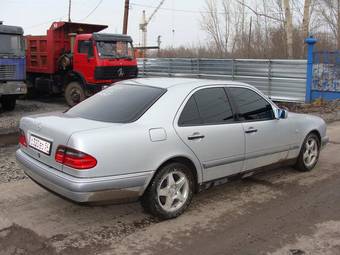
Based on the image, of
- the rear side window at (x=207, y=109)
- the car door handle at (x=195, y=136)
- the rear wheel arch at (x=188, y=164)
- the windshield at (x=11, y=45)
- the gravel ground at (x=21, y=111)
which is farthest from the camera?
the windshield at (x=11, y=45)

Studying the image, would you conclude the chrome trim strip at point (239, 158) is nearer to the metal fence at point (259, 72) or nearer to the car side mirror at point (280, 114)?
the car side mirror at point (280, 114)

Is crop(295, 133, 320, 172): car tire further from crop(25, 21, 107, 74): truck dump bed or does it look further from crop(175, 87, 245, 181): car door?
crop(25, 21, 107, 74): truck dump bed

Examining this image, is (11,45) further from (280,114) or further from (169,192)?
(169,192)

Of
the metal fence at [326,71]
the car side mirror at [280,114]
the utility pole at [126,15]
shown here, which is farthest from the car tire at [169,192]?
the utility pole at [126,15]

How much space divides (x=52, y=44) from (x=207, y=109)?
13.2 metres

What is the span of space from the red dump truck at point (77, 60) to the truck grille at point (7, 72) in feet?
7.77

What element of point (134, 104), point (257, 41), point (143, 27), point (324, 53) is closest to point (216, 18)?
point (257, 41)

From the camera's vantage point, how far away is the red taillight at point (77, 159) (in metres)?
3.92

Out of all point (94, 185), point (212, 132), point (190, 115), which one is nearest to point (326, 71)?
point (212, 132)

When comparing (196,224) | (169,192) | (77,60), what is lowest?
(196,224)

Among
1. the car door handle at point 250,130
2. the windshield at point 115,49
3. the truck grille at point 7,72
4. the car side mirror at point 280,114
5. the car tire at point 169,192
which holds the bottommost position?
the car tire at point 169,192

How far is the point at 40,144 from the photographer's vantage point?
4469mm

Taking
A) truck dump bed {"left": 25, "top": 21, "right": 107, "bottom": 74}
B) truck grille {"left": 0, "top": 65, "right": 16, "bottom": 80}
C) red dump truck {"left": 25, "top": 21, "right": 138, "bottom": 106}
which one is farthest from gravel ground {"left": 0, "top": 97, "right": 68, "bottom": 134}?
truck dump bed {"left": 25, "top": 21, "right": 107, "bottom": 74}

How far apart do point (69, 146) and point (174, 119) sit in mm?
1140
